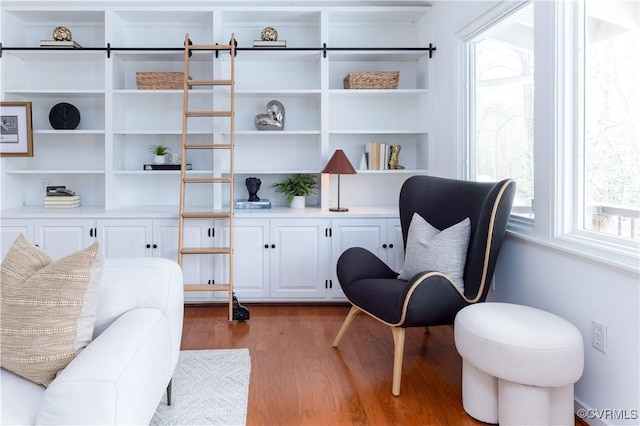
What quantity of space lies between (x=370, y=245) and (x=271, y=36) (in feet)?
6.47

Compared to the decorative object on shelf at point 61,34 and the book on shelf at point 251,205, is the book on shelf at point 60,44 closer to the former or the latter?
the decorative object on shelf at point 61,34

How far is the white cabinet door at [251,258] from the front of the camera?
3814 mm

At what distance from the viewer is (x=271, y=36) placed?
4.01 m

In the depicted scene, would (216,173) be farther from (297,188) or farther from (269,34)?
(269,34)

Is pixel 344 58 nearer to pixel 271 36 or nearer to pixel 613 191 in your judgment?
pixel 271 36

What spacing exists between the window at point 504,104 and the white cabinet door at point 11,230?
11.5 feet

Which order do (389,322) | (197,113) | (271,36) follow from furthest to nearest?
(271,36)
(197,113)
(389,322)

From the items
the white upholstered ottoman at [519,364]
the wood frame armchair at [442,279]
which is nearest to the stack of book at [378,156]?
the wood frame armchair at [442,279]

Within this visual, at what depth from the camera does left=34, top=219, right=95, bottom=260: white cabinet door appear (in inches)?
148

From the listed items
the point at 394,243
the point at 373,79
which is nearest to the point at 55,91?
the point at 373,79

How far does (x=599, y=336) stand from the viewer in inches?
79.3

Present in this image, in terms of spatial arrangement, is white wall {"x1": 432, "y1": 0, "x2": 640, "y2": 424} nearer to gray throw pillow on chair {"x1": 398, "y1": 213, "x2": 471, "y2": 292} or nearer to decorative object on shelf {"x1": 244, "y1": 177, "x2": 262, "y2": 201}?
gray throw pillow on chair {"x1": 398, "y1": 213, "x2": 471, "y2": 292}

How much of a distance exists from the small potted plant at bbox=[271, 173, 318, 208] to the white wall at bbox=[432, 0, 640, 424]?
1.79 meters

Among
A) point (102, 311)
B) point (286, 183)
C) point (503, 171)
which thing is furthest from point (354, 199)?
point (102, 311)
